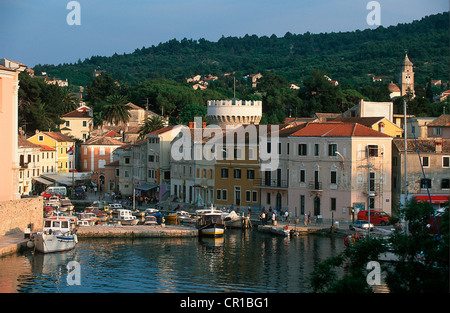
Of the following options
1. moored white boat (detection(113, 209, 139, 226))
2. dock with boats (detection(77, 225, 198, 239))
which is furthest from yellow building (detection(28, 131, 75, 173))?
dock with boats (detection(77, 225, 198, 239))

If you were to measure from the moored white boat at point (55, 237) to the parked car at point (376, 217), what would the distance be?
17890mm

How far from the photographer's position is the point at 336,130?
5341 cm

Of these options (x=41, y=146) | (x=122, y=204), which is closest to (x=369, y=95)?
(x=41, y=146)

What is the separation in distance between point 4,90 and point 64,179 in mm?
33850

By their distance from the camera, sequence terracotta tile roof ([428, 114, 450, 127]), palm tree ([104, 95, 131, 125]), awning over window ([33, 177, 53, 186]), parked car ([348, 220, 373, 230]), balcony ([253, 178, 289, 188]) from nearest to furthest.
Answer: parked car ([348, 220, 373, 230]) → balcony ([253, 178, 289, 188]) → terracotta tile roof ([428, 114, 450, 127]) → awning over window ([33, 177, 53, 186]) → palm tree ([104, 95, 131, 125])

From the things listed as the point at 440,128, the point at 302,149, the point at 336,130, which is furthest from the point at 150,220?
the point at 440,128

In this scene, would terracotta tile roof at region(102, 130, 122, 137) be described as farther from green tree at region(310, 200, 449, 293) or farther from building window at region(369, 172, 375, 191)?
green tree at region(310, 200, 449, 293)

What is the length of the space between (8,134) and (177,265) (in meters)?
15.0

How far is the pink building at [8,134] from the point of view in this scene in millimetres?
47469

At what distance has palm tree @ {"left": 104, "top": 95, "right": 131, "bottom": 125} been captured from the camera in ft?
325

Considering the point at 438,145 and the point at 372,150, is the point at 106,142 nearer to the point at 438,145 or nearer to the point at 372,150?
the point at 372,150

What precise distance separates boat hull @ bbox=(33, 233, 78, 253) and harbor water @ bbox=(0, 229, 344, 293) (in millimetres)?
543

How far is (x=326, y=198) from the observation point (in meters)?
52.7

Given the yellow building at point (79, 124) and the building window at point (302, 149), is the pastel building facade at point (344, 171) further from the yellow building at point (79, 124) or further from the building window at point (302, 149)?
the yellow building at point (79, 124)
